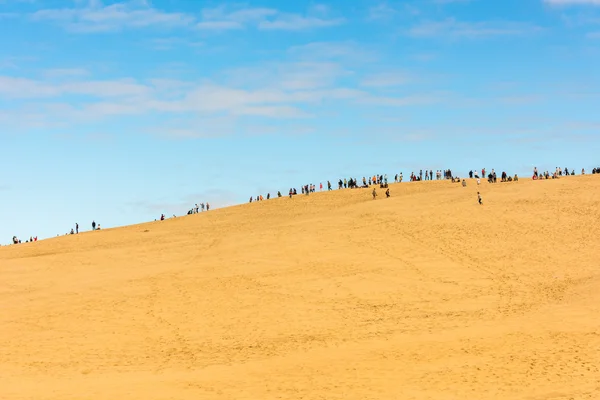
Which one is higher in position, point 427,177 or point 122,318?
point 427,177

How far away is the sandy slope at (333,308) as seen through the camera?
2050 cm

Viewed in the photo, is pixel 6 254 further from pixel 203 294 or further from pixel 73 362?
pixel 73 362

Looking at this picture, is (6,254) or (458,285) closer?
(458,285)

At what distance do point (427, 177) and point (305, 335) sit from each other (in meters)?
42.3

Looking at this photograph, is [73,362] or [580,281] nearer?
[73,362]

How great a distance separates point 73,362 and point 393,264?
1692cm

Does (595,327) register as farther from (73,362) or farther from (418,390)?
(73,362)

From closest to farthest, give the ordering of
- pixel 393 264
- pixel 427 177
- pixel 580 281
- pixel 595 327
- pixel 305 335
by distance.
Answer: pixel 595 327, pixel 305 335, pixel 580 281, pixel 393 264, pixel 427 177

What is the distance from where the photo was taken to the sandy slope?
67.3 ft

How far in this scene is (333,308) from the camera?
1134 inches

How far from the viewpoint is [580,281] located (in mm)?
30641

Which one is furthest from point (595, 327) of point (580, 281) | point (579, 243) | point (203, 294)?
point (203, 294)

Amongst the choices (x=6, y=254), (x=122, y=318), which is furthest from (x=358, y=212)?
(x=6, y=254)

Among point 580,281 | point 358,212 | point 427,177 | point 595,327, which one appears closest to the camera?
point 595,327
